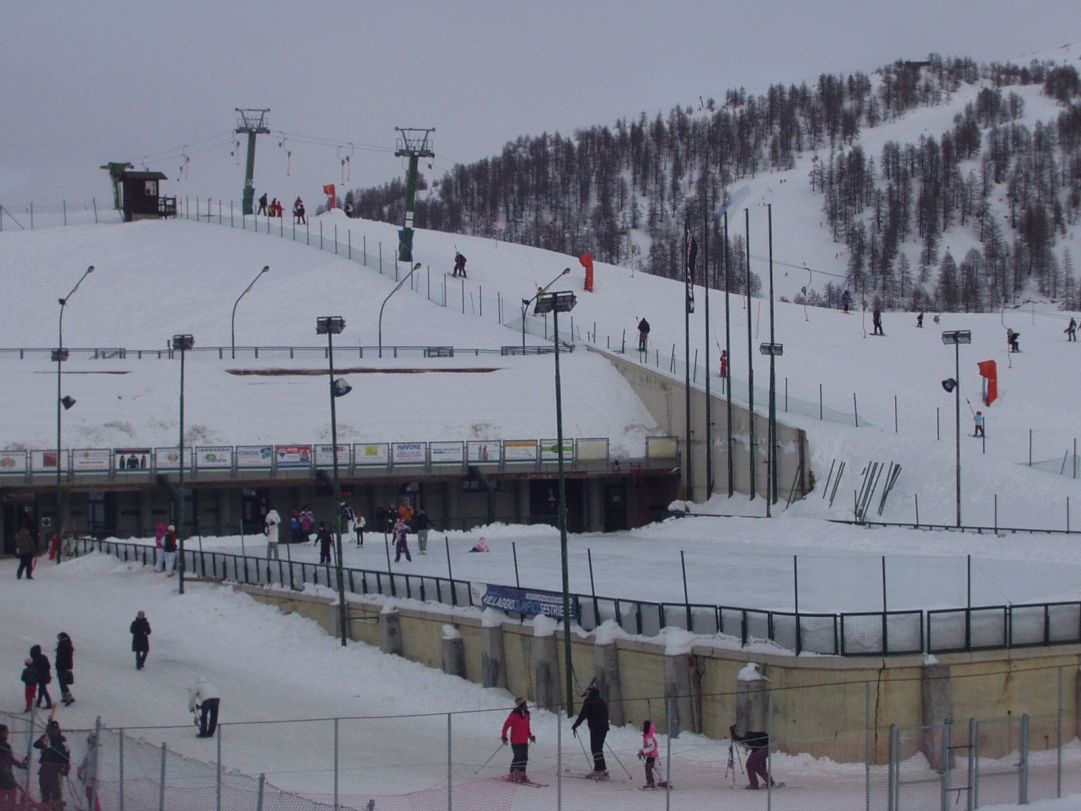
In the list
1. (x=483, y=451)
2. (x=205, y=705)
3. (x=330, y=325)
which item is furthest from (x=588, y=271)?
(x=205, y=705)

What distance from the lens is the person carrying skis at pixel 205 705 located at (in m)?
22.2

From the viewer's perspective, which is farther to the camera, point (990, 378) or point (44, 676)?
point (990, 378)

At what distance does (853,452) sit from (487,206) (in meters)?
150

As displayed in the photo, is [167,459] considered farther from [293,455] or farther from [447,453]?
[447,453]

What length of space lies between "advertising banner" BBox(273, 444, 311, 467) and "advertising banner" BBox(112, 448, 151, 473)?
4.51m

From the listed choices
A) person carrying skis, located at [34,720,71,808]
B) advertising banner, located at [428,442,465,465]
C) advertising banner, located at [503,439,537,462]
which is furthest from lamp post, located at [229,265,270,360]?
person carrying skis, located at [34,720,71,808]

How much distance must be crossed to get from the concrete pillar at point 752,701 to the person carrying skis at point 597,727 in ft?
7.67

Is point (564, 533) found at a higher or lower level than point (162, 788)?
higher

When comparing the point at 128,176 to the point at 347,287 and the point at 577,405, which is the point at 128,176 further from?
the point at 577,405

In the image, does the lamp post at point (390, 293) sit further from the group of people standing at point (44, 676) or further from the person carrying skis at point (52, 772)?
the person carrying skis at point (52, 772)

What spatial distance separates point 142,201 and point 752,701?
3207 inches

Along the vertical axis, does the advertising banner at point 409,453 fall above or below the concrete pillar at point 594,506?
above

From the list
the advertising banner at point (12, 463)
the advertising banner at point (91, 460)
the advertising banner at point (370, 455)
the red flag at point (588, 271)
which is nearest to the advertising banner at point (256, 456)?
the advertising banner at point (370, 455)

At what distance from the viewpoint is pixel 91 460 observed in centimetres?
4938
